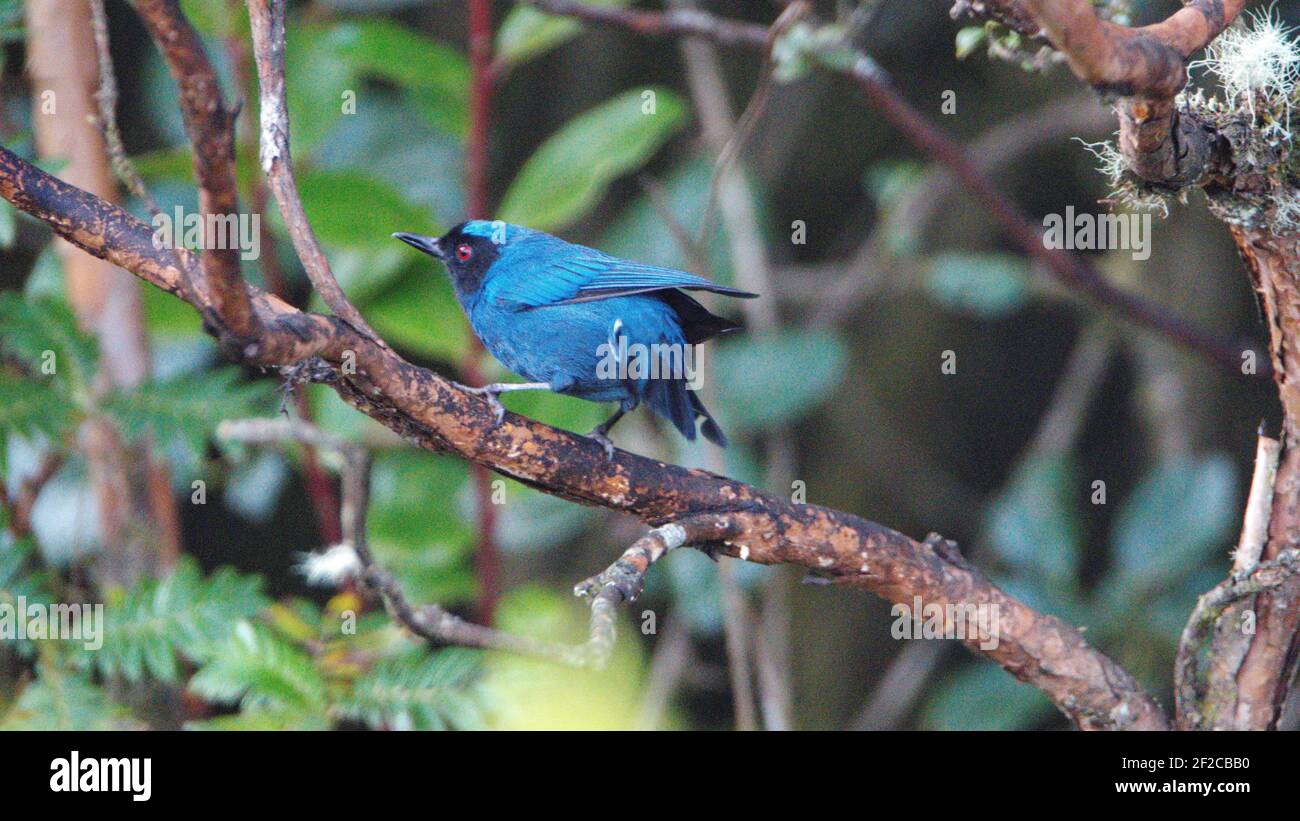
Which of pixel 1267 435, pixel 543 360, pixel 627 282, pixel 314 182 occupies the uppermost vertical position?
pixel 314 182

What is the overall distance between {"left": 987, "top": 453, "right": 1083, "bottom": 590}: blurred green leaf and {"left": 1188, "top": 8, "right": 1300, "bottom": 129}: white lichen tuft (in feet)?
7.72

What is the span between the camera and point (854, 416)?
18.5 feet

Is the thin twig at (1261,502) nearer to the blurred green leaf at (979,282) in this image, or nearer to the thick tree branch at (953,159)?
the thick tree branch at (953,159)

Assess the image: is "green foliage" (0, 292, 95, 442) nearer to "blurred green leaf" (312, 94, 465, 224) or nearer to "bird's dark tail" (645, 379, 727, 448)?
"bird's dark tail" (645, 379, 727, 448)

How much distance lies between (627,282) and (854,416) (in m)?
2.91

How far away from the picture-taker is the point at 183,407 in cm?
319

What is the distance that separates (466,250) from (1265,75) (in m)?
1.86

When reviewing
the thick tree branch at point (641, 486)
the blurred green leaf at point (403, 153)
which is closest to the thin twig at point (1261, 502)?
the thick tree branch at point (641, 486)

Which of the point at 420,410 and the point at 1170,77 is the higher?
the point at 1170,77

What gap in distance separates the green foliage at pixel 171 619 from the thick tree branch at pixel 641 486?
44.3 inches

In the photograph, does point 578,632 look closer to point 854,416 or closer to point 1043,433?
point 854,416

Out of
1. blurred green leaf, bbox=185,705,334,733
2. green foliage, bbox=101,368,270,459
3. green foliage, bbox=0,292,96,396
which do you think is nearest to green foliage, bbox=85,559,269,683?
blurred green leaf, bbox=185,705,334,733
